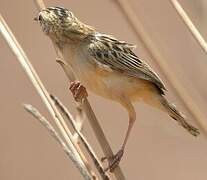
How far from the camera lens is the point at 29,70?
1.92m

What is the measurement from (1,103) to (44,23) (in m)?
1.56

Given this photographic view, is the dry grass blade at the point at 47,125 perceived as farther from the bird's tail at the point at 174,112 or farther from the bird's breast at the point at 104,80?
the bird's tail at the point at 174,112

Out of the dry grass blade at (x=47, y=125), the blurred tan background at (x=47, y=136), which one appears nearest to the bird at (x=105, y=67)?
the dry grass blade at (x=47, y=125)

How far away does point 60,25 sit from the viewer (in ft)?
7.38

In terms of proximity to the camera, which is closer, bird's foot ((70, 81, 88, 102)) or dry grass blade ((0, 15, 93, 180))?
dry grass blade ((0, 15, 93, 180))

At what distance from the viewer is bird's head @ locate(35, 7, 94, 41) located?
2.18 meters

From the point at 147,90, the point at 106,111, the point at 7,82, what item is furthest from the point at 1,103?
the point at 147,90

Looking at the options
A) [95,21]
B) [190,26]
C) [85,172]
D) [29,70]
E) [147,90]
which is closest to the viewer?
[85,172]

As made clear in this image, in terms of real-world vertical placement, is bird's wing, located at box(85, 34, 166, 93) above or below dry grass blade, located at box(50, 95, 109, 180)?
above

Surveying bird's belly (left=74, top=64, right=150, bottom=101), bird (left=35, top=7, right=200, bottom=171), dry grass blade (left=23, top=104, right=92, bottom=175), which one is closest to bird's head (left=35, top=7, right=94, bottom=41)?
bird (left=35, top=7, right=200, bottom=171)

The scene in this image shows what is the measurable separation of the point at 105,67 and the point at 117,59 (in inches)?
1.9

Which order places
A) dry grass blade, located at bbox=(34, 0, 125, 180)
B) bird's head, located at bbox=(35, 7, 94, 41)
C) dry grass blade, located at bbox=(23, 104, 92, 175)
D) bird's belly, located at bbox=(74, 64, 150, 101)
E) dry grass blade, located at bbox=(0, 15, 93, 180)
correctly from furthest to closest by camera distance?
bird's belly, located at bbox=(74, 64, 150, 101) < bird's head, located at bbox=(35, 7, 94, 41) < dry grass blade, located at bbox=(34, 0, 125, 180) < dry grass blade, located at bbox=(0, 15, 93, 180) < dry grass blade, located at bbox=(23, 104, 92, 175)

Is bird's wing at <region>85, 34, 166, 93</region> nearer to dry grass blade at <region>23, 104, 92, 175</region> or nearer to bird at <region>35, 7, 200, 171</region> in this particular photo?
bird at <region>35, 7, 200, 171</region>

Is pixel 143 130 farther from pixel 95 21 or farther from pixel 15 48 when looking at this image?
pixel 15 48
